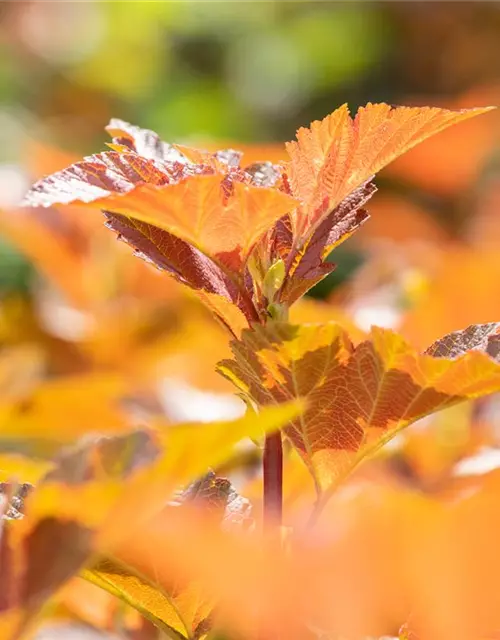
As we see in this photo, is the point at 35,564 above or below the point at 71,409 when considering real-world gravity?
below

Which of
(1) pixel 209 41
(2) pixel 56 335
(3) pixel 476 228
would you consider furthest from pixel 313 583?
(1) pixel 209 41

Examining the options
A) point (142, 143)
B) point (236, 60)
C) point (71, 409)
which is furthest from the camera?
point (236, 60)

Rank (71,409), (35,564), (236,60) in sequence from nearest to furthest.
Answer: (35,564), (71,409), (236,60)

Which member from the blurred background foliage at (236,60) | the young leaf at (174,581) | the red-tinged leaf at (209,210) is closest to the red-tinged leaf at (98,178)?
the red-tinged leaf at (209,210)

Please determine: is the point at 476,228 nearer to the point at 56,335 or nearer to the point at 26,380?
the point at 56,335

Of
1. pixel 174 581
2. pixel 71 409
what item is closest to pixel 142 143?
pixel 174 581

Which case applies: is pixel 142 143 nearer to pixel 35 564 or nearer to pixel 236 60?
pixel 35 564
